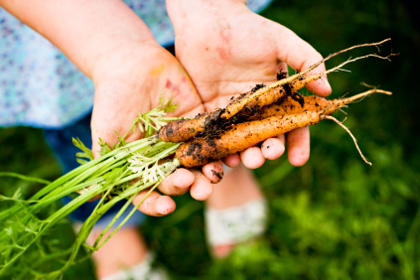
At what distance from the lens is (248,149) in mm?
2207

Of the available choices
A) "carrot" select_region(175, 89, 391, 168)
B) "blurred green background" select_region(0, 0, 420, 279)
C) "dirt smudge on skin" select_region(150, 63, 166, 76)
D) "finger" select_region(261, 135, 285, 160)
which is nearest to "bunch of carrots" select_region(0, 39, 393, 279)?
"carrot" select_region(175, 89, 391, 168)

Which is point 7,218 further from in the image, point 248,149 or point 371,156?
point 371,156

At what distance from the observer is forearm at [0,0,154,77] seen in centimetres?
232

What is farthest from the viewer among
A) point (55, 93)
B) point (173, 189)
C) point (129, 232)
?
point (129, 232)

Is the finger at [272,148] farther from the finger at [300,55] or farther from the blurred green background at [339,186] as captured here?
the blurred green background at [339,186]

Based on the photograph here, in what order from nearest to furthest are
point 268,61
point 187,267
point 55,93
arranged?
point 268,61 < point 55,93 < point 187,267

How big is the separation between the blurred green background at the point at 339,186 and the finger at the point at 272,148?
140cm

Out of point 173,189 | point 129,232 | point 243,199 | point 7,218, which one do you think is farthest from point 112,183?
point 243,199

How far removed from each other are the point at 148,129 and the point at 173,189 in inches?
20.0

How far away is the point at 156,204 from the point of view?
2.07m

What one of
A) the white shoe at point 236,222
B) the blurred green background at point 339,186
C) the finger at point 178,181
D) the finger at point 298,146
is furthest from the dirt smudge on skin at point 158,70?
the blurred green background at point 339,186

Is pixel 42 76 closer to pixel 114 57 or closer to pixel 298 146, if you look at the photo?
pixel 114 57

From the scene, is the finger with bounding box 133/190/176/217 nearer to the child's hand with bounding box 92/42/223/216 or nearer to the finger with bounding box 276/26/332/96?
the child's hand with bounding box 92/42/223/216

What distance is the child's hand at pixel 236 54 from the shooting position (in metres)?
2.14
